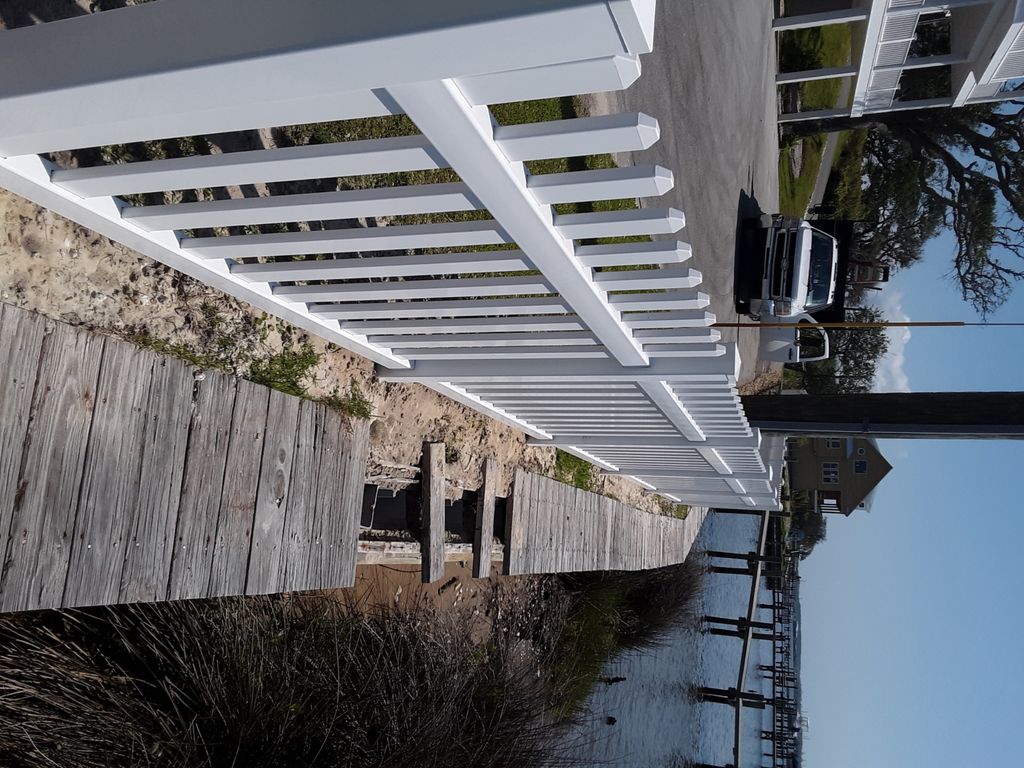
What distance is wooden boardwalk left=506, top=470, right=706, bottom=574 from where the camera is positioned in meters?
6.41

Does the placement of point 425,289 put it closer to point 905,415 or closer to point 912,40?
point 905,415

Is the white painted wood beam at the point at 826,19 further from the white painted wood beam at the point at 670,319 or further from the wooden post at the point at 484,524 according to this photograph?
the white painted wood beam at the point at 670,319

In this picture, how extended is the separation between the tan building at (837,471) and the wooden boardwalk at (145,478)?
26551 mm

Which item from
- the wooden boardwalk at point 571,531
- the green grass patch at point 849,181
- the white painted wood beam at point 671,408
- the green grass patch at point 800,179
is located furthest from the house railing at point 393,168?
the green grass patch at point 849,181

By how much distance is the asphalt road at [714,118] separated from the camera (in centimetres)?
730

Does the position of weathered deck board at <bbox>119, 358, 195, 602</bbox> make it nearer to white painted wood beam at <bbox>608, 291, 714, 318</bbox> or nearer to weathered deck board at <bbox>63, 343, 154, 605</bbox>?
weathered deck board at <bbox>63, 343, 154, 605</bbox>

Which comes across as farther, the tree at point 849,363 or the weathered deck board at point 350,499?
the tree at point 849,363

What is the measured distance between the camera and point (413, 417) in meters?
4.93

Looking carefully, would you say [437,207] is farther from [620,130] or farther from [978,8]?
[978,8]

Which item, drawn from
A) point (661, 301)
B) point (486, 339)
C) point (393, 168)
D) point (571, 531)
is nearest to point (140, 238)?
point (393, 168)

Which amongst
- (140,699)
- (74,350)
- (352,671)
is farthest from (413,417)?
(74,350)

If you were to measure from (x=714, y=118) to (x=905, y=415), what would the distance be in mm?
4015

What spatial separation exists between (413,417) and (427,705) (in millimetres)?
1764

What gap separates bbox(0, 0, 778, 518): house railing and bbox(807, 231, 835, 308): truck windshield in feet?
21.3
